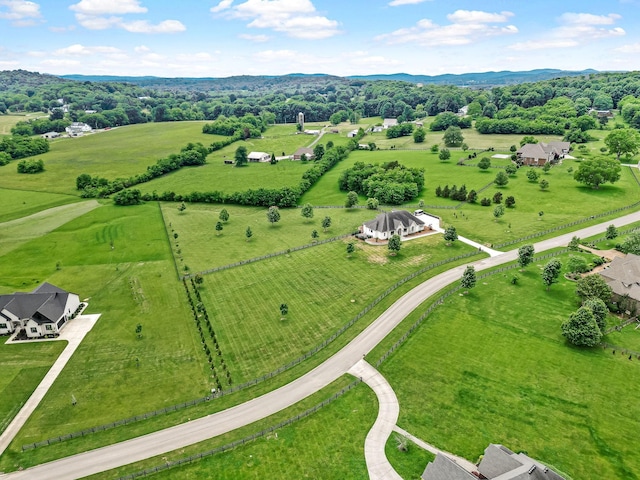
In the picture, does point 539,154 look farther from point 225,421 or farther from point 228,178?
point 225,421

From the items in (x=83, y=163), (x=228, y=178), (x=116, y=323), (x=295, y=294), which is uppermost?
(x=83, y=163)

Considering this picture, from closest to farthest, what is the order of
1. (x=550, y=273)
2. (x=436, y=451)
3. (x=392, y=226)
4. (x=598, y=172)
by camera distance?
(x=436, y=451), (x=550, y=273), (x=392, y=226), (x=598, y=172)

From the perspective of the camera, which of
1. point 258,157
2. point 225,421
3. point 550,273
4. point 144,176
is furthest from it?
point 258,157

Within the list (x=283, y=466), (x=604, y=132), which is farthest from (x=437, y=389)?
(x=604, y=132)

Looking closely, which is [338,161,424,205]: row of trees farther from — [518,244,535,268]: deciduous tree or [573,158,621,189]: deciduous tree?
[518,244,535,268]: deciduous tree

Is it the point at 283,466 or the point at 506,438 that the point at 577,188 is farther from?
the point at 283,466

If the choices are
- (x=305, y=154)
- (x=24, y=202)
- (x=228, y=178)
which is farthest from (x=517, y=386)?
(x=24, y=202)

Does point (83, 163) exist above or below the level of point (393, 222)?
above

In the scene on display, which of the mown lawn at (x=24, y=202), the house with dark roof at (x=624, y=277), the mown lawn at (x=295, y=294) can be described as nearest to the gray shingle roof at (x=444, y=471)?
the mown lawn at (x=295, y=294)
